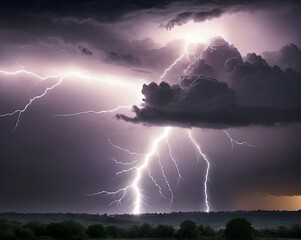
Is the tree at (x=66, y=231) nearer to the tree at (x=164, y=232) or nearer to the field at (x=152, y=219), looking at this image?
the tree at (x=164, y=232)

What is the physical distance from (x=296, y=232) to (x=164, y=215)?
10519 centimetres

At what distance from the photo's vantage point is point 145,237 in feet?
210

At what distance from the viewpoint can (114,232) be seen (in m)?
64.6

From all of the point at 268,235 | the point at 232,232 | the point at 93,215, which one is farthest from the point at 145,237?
the point at 93,215

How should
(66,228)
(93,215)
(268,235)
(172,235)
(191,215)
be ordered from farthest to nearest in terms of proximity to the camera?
(191,215)
(93,215)
(268,235)
(172,235)
(66,228)

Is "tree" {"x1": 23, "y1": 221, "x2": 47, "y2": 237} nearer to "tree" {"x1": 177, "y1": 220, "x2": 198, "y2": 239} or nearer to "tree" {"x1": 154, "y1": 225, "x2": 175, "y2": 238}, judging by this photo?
"tree" {"x1": 154, "y1": 225, "x2": 175, "y2": 238}

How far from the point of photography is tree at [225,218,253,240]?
58.6 metres

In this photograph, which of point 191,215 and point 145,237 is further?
point 191,215

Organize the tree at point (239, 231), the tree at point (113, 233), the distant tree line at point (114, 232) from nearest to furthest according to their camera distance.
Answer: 1. the distant tree line at point (114, 232)
2. the tree at point (239, 231)
3. the tree at point (113, 233)

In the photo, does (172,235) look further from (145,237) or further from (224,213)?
(224,213)

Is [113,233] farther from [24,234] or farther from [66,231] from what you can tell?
[24,234]

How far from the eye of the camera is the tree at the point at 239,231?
58.6 metres

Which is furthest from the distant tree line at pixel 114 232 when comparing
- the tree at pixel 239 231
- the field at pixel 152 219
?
the field at pixel 152 219

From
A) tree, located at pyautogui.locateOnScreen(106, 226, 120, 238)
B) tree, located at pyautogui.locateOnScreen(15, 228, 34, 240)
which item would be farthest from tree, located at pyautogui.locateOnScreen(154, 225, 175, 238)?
tree, located at pyautogui.locateOnScreen(15, 228, 34, 240)
